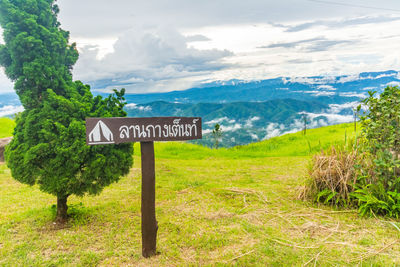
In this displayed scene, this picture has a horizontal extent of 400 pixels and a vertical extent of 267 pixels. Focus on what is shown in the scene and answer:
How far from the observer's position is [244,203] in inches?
294

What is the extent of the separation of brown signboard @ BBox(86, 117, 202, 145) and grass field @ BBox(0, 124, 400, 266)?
2.08 m

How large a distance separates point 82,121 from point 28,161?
48.7 inches

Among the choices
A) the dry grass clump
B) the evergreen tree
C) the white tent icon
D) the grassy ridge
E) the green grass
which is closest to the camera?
the white tent icon

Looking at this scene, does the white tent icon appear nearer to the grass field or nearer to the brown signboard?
the brown signboard

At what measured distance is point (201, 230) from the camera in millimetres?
5777

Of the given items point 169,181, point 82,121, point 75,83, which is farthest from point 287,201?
point 75,83

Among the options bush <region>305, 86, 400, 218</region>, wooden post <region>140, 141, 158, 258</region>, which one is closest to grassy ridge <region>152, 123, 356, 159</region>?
bush <region>305, 86, 400, 218</region>

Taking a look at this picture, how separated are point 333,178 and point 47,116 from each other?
6.91 meters

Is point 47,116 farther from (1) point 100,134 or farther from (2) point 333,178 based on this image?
(2) point 333,178

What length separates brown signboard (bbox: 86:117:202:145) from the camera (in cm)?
441

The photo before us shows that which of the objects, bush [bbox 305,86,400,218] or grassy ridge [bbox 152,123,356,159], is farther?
grassy ridge [bbox 152,123,356,159]

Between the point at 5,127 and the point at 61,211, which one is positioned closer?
the point at 61,211

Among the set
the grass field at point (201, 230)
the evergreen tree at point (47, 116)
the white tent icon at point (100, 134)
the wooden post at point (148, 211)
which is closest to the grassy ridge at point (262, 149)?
the grass field at point (201, 230)

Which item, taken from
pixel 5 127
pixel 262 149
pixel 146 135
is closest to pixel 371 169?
pixel 146 135
